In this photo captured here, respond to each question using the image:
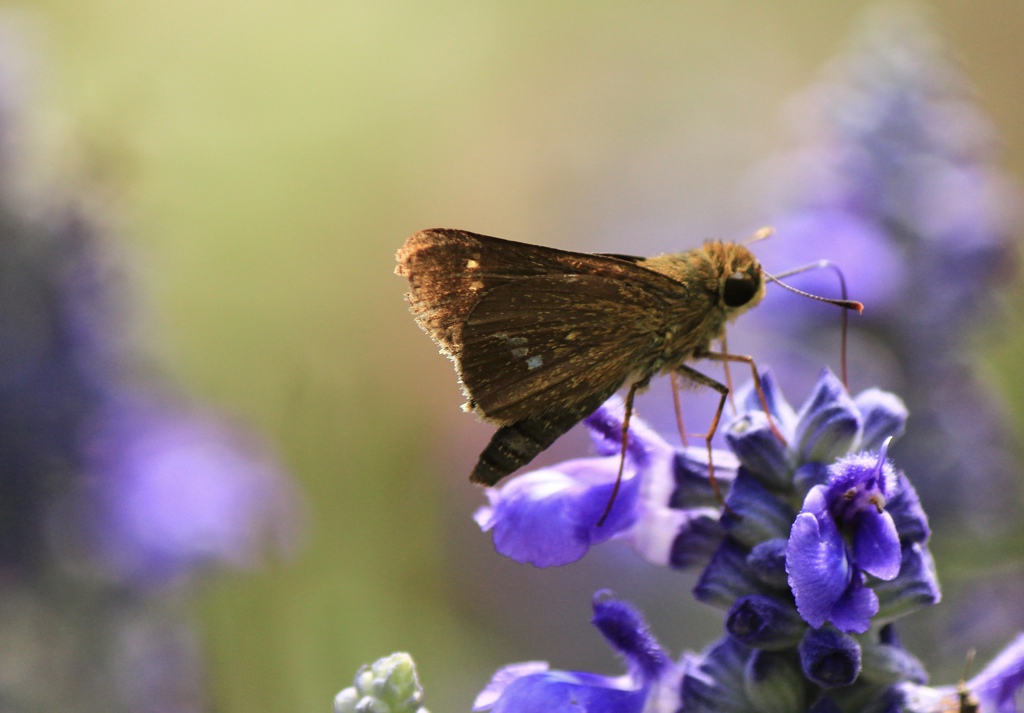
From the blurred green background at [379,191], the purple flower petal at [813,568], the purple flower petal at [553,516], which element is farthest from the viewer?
the blurred green background at [379,191]

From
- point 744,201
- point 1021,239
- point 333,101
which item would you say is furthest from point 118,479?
point 333,101

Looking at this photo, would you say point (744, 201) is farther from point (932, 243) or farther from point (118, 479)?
point (118, 479)

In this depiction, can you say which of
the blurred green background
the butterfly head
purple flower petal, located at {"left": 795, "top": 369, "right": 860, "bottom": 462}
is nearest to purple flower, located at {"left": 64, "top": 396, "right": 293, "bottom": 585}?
the blurred green background

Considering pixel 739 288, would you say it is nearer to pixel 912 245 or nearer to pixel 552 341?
pixel 552 341

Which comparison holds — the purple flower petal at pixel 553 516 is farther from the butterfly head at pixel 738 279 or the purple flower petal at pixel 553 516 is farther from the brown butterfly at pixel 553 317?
the butterfly head at pixel 738 279

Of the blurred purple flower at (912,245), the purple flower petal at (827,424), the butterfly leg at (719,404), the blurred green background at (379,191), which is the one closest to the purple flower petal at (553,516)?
the butterfly leg at (719,404)

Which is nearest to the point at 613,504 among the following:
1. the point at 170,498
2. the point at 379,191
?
the point at 170,498

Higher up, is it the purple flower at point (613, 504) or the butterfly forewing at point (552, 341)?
the butterfly forewing at point (552, 341)
